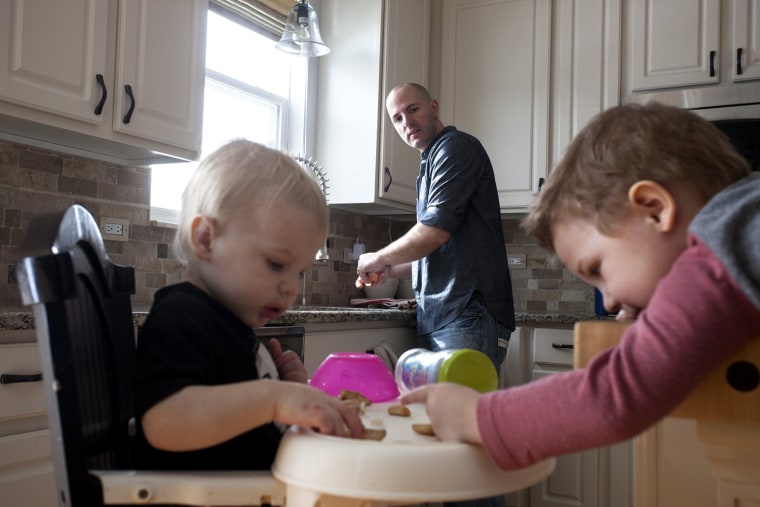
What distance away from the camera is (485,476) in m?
0.62

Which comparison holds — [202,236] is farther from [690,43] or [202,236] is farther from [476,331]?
[690,43]

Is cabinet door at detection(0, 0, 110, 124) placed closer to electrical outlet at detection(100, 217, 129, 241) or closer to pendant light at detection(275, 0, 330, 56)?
electrical outlet at detection(100, 217, 129, 241)

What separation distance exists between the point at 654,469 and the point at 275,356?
34.9 inches

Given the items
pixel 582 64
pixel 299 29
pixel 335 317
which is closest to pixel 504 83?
pixel 582 64

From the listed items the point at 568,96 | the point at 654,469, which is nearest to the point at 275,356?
the point at 654,469

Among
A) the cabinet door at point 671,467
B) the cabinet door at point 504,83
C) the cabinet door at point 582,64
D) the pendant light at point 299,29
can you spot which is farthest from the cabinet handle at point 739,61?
the cabinet door at point 671,467

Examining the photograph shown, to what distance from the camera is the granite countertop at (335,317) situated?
1.48 m

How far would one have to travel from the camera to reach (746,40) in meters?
3.06

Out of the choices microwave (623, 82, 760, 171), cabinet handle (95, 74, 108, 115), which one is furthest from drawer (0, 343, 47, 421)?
microwave (623, 82, 760, 171)

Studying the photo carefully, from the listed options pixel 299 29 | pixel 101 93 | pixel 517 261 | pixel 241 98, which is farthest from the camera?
pixel 517 261

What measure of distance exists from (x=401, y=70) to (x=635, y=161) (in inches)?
111

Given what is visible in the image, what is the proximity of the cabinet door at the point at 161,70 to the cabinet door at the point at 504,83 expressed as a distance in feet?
5.30

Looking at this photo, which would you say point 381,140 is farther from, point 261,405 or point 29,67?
point 261,405

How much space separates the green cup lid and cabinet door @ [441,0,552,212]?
264 centimetres
